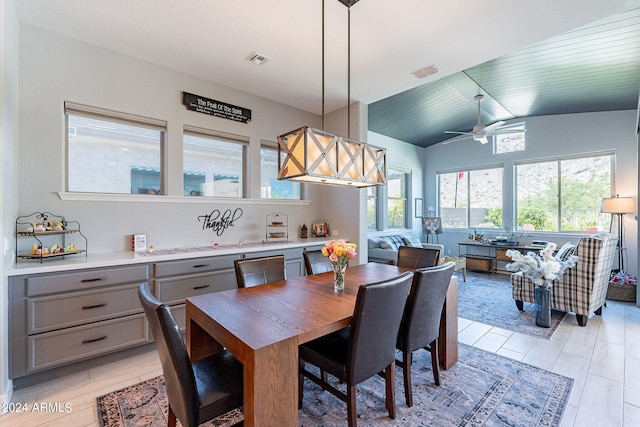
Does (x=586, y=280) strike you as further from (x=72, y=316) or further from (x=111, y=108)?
(x=111, y=108)

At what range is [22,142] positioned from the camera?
8.20ft

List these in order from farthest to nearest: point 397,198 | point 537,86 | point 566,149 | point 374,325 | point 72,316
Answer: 1. point 397,198
2. point 566,149
3. point 537,86
4. point 72,316
5. point 374,325

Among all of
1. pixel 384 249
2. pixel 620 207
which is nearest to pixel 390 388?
pixel 384 249

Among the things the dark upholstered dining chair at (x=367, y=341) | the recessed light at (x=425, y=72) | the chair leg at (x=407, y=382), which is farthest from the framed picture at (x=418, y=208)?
the dark upholstered dining chair at (x=367, y=341)

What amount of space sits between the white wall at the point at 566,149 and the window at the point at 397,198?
3.28ft

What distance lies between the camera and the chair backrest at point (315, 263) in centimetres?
290

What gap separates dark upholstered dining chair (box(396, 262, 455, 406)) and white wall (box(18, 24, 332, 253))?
2624 millimetres

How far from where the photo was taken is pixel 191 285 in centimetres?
292

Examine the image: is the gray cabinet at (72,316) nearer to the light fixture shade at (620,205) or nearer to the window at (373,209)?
the window at (373,209)

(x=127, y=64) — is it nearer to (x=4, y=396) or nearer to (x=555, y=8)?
(x=4, y=396)

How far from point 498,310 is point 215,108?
4.63 meters

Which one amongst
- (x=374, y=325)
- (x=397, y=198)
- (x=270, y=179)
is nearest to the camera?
(x=374, y=325)

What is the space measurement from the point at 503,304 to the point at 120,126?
5.43m

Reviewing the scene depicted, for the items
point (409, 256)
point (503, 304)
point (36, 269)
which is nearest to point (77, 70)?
point (36, 269)
